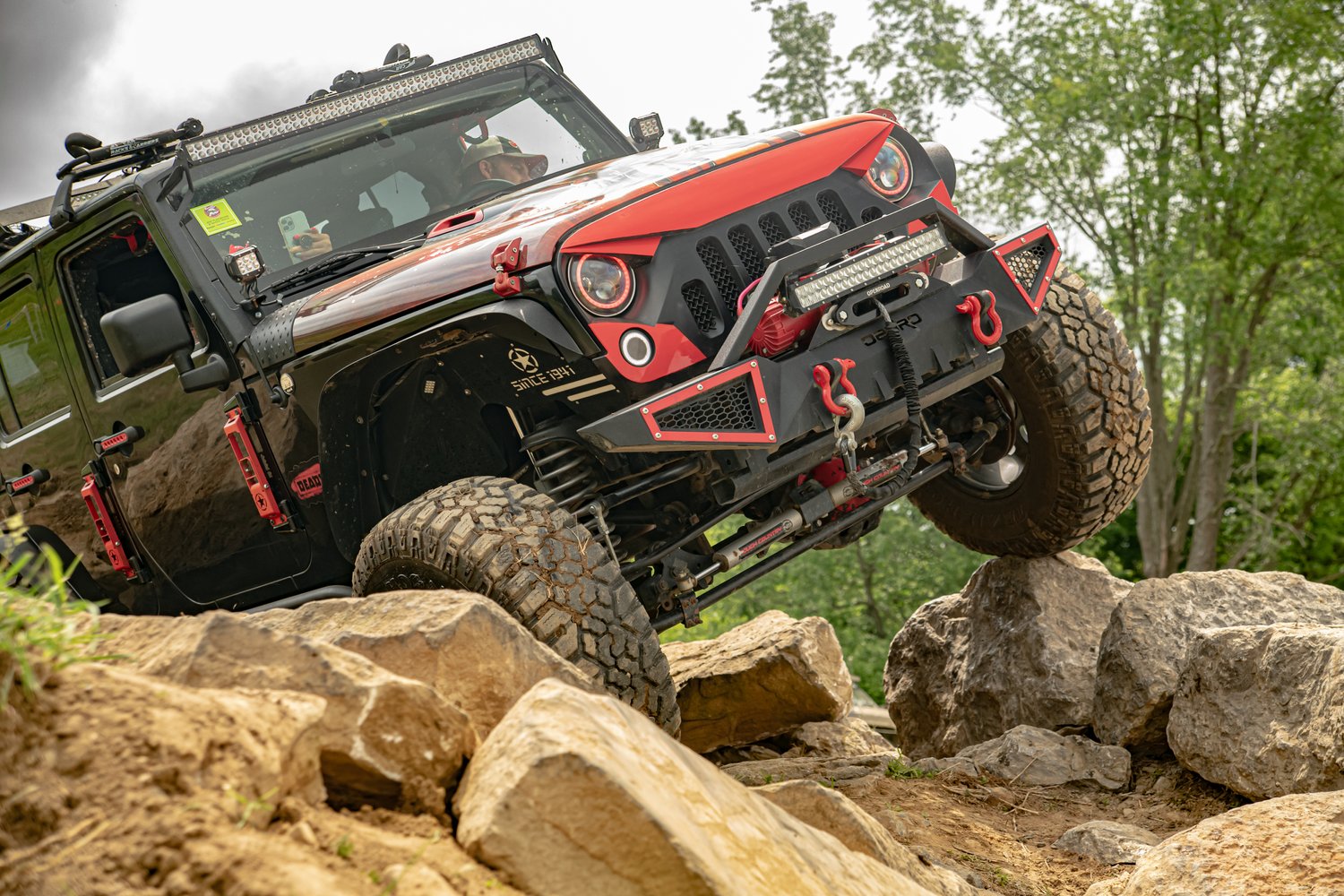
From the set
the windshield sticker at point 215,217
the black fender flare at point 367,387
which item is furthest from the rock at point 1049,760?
the windshield sticker at point 215,217

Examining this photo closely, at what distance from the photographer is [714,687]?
6.34 m

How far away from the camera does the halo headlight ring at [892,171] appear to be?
4.97 meters

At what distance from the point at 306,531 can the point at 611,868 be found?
328cm

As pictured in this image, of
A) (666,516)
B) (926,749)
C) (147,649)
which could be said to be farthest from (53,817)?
(926,749)

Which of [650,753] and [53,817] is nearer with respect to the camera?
[53,817]

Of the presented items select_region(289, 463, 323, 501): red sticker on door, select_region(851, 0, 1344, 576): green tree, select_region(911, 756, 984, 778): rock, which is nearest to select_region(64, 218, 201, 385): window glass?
select_region(289, 463, 323, 501): red sticker on door

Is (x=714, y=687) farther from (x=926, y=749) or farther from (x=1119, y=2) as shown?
(x=1119, y=2)

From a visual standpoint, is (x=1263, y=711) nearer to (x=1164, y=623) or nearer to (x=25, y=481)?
(x=1164, y=623)

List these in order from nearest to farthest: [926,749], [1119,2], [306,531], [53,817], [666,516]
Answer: [53,817] → [666,516] → [306,531] → [926,749] → [1119,2]

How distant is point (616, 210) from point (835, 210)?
965mm

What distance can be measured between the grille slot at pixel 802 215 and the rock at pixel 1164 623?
2217 mm

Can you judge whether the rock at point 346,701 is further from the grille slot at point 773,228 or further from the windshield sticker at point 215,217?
the windshield sticker at point 215,217

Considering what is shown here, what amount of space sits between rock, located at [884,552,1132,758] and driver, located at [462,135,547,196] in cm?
266

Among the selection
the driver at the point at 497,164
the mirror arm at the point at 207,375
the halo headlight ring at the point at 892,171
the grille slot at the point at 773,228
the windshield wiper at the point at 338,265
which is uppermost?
the driver at the point at 497,164
